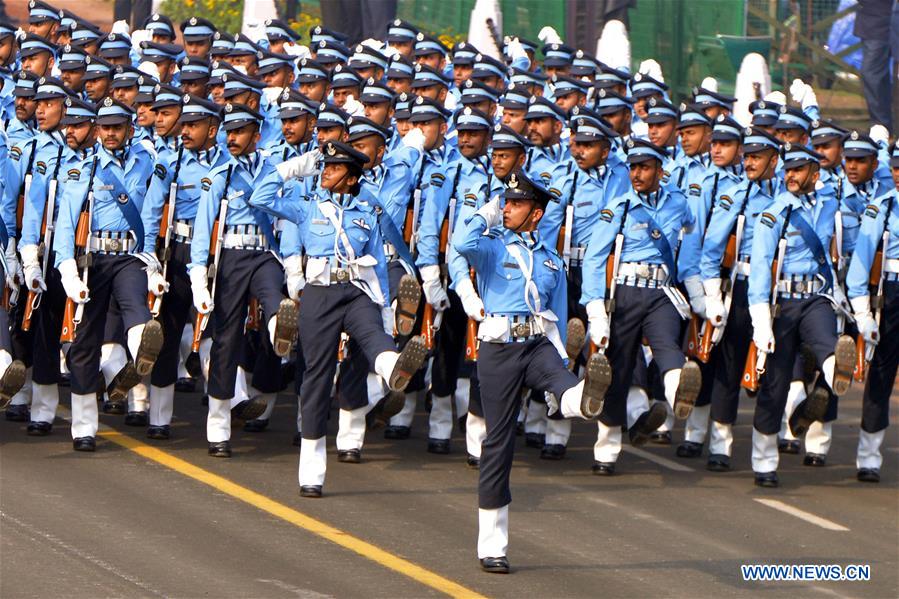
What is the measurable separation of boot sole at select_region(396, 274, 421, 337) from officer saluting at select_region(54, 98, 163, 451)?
174 cm

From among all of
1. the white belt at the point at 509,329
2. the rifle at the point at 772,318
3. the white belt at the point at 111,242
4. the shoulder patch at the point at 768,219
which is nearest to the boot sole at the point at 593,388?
the white belt at the point at 509,329

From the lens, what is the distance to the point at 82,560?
11.5 meters

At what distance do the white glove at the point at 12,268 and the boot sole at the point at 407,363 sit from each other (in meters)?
3.39

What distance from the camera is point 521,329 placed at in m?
12.2

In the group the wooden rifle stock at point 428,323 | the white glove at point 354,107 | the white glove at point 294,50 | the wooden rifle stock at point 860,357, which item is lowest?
the wooden rifle stock at point 860,357

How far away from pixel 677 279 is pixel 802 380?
5.28ft

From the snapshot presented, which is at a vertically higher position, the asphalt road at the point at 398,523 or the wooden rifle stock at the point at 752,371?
the wooden rifle stock at the point at 752,371

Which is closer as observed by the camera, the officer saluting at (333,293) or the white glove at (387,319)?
the officer saluting at (333,293)

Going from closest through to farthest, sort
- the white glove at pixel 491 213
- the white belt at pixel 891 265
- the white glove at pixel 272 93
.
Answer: the white glove at pixel 491 213 → the white belt at pixel 891 265 → the white glove at pixel 272 93

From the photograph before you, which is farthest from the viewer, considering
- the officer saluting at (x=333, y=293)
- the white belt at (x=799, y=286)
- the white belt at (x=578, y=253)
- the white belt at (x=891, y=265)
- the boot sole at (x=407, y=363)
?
the white belt at (x=578, y=253)

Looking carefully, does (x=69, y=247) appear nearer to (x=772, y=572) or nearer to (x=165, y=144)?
(x=165, y=144)

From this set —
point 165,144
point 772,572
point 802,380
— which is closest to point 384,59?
point 165,144

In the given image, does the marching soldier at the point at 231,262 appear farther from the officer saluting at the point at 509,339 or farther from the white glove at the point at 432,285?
the officer saluting at the point at 509,339

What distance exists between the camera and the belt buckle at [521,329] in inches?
480
